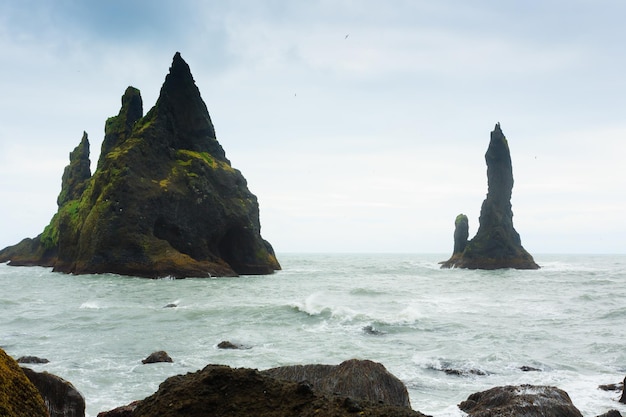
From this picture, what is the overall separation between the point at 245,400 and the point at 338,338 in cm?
1639

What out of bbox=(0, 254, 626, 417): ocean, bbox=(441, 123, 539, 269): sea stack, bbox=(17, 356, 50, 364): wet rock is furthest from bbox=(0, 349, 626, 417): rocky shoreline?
bbox=(441, 123, 539, 269): sea stack

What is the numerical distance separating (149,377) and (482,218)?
90.0 m

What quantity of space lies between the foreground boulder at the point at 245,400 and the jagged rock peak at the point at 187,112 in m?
76.9

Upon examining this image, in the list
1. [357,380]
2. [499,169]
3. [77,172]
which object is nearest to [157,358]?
[357,380]

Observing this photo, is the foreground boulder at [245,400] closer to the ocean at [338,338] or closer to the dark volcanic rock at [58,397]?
the dark volcanic rock at [58,397]

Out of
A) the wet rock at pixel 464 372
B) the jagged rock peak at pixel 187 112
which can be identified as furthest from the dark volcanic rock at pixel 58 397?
the jagged rock peak at pixel 187 112

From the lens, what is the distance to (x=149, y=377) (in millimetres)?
14062

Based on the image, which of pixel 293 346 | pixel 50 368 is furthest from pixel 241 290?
pixel 50 368

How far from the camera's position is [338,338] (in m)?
20.9

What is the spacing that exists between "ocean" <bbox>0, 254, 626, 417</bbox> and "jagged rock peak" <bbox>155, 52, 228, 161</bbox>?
1829 inches

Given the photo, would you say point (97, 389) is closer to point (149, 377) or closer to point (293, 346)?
point (149, 377)

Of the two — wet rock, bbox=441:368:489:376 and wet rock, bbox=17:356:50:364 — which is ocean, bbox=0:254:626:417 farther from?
wet rock, bbox=17:356:50:364

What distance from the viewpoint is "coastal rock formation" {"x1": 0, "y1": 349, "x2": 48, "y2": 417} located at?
179 inches

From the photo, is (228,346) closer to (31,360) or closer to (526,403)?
(31,360)
